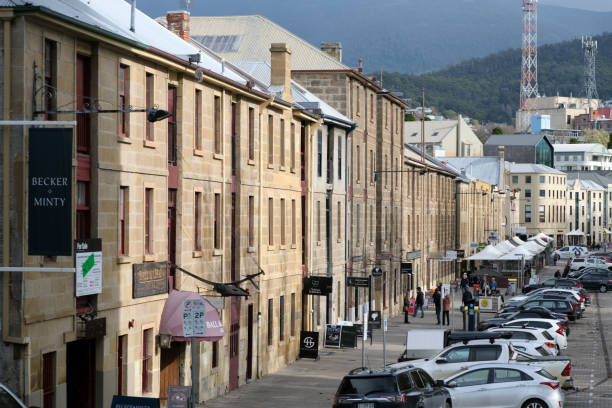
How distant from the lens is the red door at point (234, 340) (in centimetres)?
3247

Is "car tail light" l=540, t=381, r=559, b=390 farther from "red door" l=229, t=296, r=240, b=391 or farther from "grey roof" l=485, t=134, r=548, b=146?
"grey roof" l=485, t=134, r=548, b=146

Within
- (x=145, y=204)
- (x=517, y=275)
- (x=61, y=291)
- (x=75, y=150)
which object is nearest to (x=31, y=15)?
(x=75, y=150)

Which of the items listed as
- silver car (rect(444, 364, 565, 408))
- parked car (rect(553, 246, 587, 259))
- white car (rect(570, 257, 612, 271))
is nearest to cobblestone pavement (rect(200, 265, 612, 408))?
silver car (rect(444, 364, 565, 408))

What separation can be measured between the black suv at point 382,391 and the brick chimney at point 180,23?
1902cm

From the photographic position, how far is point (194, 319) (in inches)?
782

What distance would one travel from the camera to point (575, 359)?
40.0 metres

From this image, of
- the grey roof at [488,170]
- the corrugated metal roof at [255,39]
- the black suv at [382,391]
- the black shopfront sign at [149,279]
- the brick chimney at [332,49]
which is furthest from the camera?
the grey roof at [488,170]

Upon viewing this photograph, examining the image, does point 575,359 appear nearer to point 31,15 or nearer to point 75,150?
point 75,150

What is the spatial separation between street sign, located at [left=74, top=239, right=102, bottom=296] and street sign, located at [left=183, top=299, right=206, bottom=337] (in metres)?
2.77

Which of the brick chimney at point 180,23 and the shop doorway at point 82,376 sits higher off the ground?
the brick chimney at point 180,23

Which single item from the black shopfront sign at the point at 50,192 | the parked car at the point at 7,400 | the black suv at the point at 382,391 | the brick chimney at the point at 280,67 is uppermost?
the brick chimney at the point at 280,67

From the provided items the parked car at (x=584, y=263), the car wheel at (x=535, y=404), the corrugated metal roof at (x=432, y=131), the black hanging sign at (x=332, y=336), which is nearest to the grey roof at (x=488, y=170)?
the corrugated metal roof at (x=432, y=131)

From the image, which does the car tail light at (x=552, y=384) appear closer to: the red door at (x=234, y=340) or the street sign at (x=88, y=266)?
the street sign at (x=88, y=266)

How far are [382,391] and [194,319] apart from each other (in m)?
3.99
